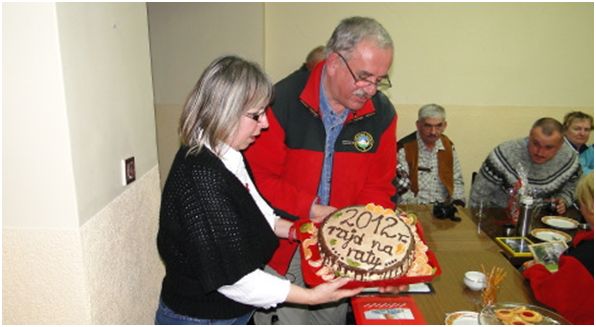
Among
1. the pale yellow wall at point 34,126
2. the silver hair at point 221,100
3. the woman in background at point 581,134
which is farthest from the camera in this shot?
the woman in background at point 581,134

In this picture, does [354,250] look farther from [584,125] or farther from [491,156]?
[584,125]

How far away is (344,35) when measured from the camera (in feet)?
6.21

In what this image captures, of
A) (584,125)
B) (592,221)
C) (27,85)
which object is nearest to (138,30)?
(27,85)

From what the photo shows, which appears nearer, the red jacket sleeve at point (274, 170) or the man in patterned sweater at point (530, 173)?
the red jacket sleeve at point (274, 170)

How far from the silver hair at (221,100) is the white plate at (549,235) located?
1.86 metres

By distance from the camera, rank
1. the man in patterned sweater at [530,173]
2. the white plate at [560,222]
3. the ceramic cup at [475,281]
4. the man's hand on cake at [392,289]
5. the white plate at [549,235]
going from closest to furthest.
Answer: the man's hand on cake at [392,289] < the ceramic cup at [475,281] < the white plate at [549,235] < the white plate at [560,222] < the man in patterned sweater at [530,173]

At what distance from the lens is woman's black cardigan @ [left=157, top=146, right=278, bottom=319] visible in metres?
1.28

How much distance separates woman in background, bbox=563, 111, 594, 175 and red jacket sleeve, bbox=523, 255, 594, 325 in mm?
2501

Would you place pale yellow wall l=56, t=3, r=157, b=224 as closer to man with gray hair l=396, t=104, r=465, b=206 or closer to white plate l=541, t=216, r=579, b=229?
man with gray hair l=396, t=104, r=465, b=206

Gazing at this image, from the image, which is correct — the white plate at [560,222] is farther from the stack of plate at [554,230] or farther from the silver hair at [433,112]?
the silver hair at [433,112]

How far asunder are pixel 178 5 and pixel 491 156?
323 centimetres

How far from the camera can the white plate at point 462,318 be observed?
1553 millimetres

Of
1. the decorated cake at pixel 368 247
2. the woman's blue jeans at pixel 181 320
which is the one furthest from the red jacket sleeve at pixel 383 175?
the woman's blue jeans at pixel 181 320

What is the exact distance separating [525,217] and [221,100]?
1.93 meters
